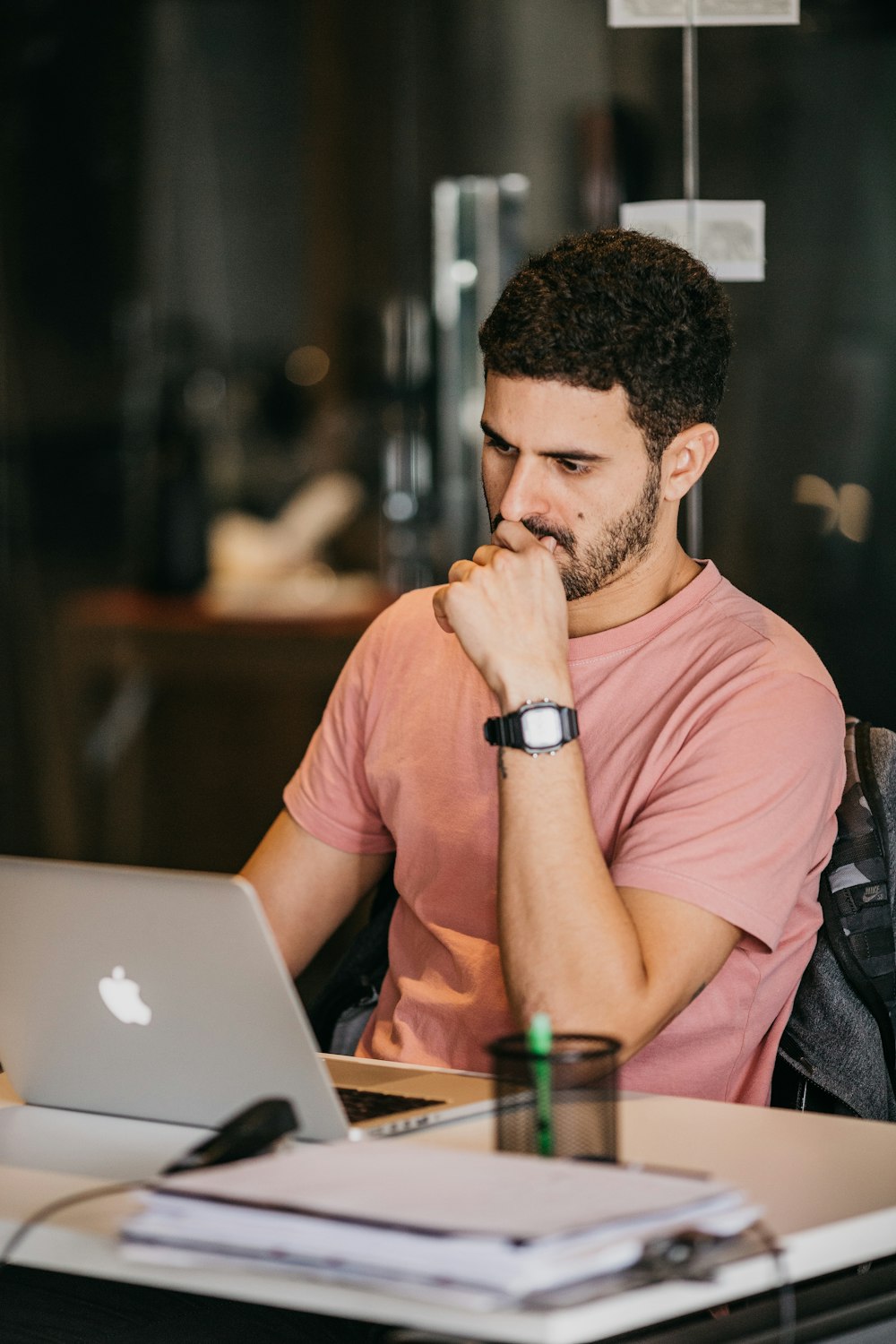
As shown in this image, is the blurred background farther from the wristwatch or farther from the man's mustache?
the wristwatch

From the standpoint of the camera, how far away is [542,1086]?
1205mm

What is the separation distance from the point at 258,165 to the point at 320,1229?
3854mm

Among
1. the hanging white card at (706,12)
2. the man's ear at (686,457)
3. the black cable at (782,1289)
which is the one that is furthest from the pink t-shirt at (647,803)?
the hanging white card at (706,12)

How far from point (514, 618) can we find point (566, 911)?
31cm

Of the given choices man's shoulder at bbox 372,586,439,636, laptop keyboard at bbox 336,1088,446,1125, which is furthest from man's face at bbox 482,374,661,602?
laptop keyboard at bbox 336,1088,446,1125

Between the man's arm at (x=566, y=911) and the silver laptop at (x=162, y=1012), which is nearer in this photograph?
the silver laptop at (x=162, y=1012)

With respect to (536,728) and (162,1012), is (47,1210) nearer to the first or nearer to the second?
(162,1012)

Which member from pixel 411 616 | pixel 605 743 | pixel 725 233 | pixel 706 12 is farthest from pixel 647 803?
pixel 706 12

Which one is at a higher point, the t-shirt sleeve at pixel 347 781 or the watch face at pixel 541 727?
the watch face at pixel 541 727

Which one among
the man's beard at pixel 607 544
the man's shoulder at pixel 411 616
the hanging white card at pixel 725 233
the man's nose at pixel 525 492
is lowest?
the man's shoulder at pixel 411 616

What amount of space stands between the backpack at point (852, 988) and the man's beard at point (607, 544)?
33cm

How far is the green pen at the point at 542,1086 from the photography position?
120 cm

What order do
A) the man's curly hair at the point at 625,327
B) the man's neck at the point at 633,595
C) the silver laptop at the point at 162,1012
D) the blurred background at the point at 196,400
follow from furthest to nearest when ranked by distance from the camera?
the blurred background at the point at 196,400
the man's neck at the point at 633,595
the man's curly hair at the point at 625,327
the silver laptop at the point at 162,1012

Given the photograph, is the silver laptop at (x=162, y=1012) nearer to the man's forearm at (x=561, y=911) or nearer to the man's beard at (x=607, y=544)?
the man's forearm at (x=561, y=911)
